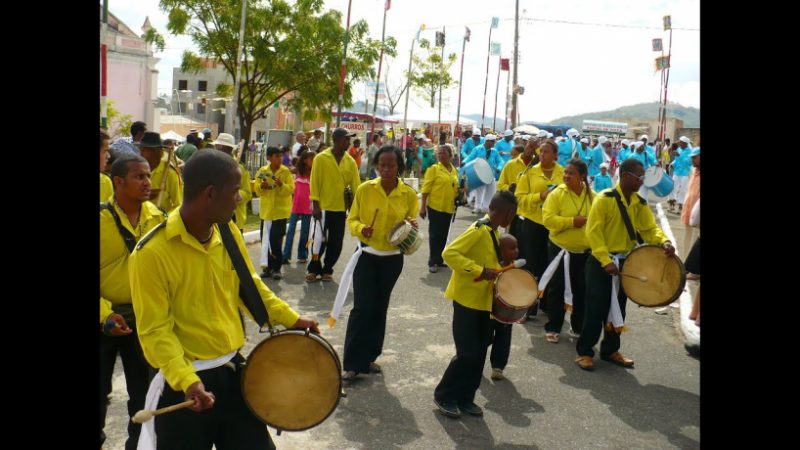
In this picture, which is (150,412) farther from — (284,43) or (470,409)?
(284,43)

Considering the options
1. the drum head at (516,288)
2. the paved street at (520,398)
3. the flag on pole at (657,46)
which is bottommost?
the paved street at (520,398)

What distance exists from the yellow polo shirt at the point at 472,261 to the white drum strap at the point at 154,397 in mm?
2529

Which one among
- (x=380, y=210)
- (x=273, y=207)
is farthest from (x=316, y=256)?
(x=380, y=210)

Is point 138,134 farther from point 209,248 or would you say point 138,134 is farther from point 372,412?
point 209,248

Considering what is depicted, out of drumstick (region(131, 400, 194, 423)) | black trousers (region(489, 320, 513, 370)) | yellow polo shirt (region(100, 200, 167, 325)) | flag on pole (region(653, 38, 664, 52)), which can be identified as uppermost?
flag on pole (region(653, 38, 664, 52))

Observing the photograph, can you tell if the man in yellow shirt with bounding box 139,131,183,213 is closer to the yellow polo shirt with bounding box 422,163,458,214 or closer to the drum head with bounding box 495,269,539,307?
the drum head with bounding box 495,269,539,307

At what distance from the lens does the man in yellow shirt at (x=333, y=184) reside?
9438 millimetres

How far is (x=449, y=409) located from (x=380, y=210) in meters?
1.86

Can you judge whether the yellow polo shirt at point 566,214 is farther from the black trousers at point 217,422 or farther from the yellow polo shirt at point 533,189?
the black trousers at point 217,422

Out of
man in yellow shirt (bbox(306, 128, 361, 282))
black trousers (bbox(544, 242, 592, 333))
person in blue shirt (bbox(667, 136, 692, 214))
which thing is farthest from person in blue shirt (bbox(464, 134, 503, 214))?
black trousers (bbox(544, 242, 592, 333))

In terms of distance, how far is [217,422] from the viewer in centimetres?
326

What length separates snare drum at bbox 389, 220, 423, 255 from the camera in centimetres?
623

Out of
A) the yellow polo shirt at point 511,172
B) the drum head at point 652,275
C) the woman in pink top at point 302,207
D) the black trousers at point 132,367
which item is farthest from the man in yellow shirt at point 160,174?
the yellow polo shirt at point 511,172

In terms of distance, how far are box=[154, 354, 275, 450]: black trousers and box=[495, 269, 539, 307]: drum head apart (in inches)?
97.6
